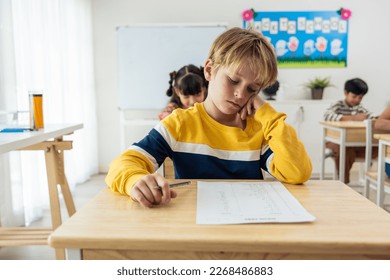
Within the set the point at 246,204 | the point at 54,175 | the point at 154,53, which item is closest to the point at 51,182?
the point at 54,175

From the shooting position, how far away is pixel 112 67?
4629mm

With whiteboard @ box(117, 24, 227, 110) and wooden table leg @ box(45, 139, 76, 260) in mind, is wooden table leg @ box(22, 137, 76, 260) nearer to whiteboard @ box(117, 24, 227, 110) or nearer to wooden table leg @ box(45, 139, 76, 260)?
wooden table leg @ box(45, 139, 76, 260)

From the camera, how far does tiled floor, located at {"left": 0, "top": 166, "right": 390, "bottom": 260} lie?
83.4 inches

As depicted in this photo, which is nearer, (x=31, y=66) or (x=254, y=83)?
(x=254, y=83)

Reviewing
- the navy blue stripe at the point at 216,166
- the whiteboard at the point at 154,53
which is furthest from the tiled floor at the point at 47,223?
the navy blue stripe at the point at 216,166

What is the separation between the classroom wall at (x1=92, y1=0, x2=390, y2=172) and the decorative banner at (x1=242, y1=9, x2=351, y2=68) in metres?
0.07

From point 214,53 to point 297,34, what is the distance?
148 inches

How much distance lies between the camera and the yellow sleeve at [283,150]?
975 millimetres

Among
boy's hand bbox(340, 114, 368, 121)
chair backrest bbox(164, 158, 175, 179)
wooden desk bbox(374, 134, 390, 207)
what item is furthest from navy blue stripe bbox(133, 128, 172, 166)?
boy's hand bbox(340, 114, 368, 121)

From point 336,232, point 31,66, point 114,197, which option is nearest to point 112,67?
point 31,66

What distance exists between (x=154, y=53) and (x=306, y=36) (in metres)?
1.81

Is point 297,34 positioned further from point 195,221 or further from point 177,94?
point 195,221

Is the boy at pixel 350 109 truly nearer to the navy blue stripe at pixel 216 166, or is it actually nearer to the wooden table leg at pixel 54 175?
the wooden table leg at pixel 54 175

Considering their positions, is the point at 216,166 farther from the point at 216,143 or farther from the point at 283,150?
the point at 283,150
